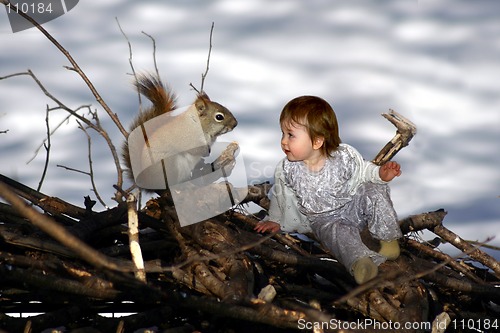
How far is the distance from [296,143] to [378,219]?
519 mm

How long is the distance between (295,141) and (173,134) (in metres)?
1.41

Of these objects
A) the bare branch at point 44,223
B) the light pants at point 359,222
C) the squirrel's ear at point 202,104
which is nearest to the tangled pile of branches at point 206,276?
the bare branch at point 44,223

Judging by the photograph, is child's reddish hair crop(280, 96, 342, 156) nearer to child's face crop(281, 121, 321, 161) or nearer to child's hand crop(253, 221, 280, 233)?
child's face crop(281, 121, 321, 161)

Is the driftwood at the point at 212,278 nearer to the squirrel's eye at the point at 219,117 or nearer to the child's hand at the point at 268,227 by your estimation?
the child's hand at the point at 268,227

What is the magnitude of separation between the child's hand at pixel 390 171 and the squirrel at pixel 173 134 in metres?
1.01

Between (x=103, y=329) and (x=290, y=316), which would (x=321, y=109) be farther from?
(x=103, y=329)

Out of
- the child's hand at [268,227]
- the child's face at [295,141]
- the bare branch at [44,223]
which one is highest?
the child's face at [295,141]

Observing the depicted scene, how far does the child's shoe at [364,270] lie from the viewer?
3.00 metres

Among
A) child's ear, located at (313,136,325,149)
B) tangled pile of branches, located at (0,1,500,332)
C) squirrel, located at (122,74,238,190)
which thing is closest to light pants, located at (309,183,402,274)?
tangled pile of branches, located at (0,1,500,332)

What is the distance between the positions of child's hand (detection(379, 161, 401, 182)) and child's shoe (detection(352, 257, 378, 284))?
1.23ft

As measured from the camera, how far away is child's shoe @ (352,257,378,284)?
9.84 feet

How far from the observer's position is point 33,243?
2.84 m

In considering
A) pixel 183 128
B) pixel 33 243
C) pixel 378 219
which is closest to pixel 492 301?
pixel 378 219

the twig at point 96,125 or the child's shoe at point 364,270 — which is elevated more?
the twig at point 96,125
